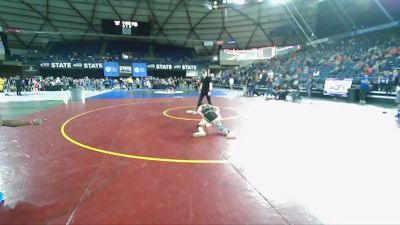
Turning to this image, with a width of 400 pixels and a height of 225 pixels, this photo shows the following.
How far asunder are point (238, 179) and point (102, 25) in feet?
132

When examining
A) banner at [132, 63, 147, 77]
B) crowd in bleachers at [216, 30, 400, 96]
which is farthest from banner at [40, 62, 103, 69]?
crowd in bleachers at [216, 30, 400, 96]

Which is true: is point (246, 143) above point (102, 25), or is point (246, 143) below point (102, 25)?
below

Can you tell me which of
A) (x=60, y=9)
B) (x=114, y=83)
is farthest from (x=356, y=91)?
(x=60, y=9)

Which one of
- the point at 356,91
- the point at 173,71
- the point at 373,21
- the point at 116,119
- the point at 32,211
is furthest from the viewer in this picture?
the point at 173,71

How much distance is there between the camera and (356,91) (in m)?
15.7

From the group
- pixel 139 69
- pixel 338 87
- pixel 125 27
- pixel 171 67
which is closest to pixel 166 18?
pixel 125 27

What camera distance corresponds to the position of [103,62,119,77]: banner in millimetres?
37250

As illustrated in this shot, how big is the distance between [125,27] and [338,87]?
31976 mm

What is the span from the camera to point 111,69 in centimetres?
3750

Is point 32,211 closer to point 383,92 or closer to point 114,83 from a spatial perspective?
point 383,92

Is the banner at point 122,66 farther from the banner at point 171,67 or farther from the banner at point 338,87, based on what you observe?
the banner at point 338,87

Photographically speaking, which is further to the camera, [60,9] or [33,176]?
[60,9]

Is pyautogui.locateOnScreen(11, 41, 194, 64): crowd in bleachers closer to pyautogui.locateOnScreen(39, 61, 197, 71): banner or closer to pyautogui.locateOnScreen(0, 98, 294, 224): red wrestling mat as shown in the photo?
pyautogui.locateOnScreen(39, 61, 197, 71): banner

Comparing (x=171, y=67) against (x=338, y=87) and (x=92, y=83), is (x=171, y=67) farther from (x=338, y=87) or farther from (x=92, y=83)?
(x=338, y=87)
